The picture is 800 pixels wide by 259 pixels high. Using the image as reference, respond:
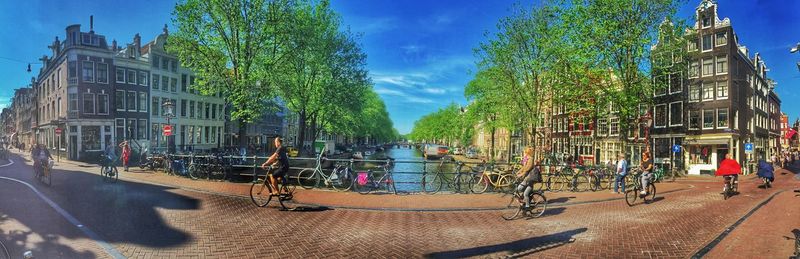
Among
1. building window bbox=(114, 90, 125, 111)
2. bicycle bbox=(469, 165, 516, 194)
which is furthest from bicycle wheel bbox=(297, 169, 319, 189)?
building window bbox=(114, 90, 125, 111)

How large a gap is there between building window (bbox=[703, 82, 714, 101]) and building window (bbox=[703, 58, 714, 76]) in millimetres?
799

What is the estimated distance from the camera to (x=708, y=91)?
31750 mm

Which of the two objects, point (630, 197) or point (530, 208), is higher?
point (530, 208)

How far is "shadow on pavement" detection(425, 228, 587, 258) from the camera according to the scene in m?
5.98

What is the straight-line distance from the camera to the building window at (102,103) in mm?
6606

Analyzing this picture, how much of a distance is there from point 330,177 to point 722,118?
3295 centimetres

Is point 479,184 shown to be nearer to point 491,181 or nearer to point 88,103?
point 491,181

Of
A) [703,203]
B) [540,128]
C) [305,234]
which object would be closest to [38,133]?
[305,234]

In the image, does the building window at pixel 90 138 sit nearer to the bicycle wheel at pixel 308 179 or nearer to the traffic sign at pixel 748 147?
the bicycle wheel at pixel 308 179

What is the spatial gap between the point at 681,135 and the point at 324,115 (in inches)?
1164

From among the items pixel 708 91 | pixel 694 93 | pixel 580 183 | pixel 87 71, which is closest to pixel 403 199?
pixel 87 71

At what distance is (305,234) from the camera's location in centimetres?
686

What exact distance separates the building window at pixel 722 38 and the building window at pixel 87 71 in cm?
3908

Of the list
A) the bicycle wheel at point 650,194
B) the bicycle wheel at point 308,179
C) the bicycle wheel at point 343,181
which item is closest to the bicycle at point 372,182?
the bicycle wheel at point 343,181
